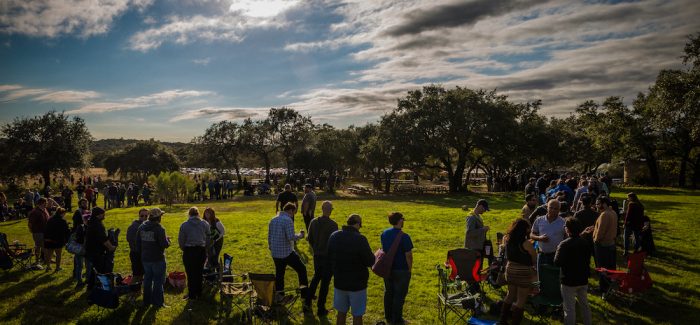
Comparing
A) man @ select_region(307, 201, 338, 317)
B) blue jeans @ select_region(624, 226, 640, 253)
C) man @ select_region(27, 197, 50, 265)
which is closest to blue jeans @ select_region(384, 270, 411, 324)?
man @ select_region(307, 201, 338, 317)

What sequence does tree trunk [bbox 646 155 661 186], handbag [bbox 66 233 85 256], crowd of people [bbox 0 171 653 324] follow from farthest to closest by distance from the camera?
tree trunk [bbox 646 155 661 186]
handbag [bbox 66 233 85 256]
crowd of people [bbox 0 171 653 324]

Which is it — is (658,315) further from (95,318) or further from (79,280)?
(79,280)

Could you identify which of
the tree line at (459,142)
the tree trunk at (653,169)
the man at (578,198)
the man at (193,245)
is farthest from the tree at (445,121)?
the man at (193,245)

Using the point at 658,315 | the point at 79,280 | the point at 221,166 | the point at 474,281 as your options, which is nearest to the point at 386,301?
the point at 474,281

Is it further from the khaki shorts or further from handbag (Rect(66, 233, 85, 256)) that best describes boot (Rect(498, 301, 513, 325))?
the khaki shorts

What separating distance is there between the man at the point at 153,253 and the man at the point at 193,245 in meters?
0.33

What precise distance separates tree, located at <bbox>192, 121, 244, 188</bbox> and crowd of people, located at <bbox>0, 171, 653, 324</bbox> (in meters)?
40.2

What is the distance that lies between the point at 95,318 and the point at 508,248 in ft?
23.8

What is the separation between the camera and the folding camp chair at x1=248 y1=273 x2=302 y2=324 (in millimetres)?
6375

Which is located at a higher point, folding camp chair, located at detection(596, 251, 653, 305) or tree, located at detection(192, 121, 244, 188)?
tree, located at detection(192, 121, 244, 188)

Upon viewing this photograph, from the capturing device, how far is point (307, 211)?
1245 centimetres

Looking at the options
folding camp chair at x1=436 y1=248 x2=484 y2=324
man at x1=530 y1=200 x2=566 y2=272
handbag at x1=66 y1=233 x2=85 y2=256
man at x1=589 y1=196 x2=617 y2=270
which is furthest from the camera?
handbag at x1=66 y1=233 x2=85 y2=256

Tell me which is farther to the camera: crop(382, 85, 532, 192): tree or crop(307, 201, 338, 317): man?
crop(382, 85, 532, 192): tree

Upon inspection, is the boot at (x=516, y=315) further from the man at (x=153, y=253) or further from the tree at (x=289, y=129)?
the tree at (x=289, y=129)
